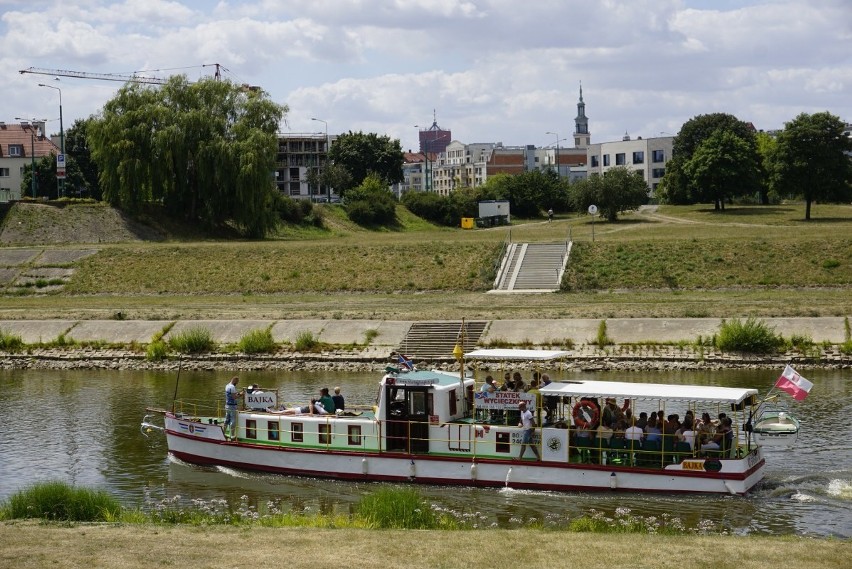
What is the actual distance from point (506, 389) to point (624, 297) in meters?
34.2

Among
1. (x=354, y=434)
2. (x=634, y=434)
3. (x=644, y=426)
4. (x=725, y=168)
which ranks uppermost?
(x=725, y=168)

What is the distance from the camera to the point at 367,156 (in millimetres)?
167625

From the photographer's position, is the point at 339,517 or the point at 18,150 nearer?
the point at 339,517

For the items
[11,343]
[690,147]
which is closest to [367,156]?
[690,147]

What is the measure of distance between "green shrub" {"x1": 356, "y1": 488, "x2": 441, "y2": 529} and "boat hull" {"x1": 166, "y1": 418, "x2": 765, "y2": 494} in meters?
6.03

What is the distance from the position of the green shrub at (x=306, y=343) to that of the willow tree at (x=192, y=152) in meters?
39.9

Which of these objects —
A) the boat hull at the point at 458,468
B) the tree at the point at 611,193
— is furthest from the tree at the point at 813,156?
the boat hull at the point at 458,468

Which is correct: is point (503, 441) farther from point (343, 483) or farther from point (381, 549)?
point (381, 549)

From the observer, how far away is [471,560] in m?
21.3

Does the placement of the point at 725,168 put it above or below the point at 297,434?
above

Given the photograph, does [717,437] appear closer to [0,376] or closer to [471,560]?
[471,560]

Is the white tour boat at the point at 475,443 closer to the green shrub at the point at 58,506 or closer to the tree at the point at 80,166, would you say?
the green shrub at the point at 58,506

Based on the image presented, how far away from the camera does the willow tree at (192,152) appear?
95.1 m

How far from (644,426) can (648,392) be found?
44.9 inches
